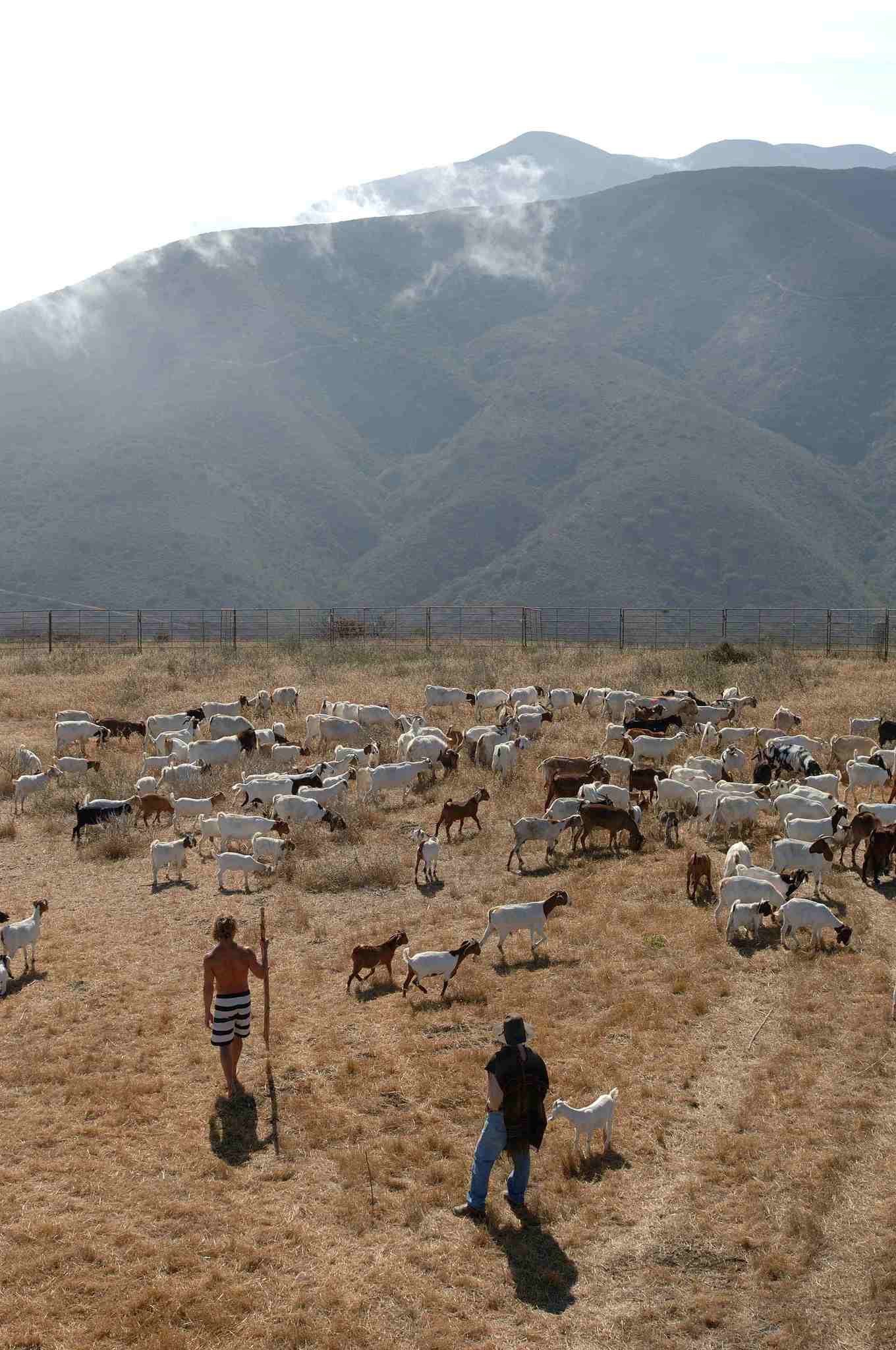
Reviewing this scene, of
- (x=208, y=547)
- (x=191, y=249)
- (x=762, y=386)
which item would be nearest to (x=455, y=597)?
(x=208, y=547)

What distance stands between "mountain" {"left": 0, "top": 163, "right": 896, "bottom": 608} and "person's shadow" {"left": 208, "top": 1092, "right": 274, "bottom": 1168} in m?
97.5

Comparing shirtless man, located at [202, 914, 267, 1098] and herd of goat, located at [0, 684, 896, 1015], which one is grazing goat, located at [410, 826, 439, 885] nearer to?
herd of goat, located at [0, 684, 896, 1015]

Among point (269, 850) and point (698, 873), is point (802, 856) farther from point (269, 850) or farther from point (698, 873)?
point (269, 850)

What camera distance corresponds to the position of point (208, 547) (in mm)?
115188

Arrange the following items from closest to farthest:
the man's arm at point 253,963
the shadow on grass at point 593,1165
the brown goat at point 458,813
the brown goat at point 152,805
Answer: the shadow on grass at point 593,1165 → the man's arm at point 253,963 → the brown goat at point 458,813 → the brown goat at point 152,805

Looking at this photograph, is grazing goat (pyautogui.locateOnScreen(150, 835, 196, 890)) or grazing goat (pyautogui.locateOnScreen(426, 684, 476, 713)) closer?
grazing goat (pyautogui.locateOnScreen(150, 835, 196, 890))

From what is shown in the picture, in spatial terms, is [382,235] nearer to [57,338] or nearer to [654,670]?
[57,338]

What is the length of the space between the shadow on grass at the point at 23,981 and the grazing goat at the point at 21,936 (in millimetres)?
116

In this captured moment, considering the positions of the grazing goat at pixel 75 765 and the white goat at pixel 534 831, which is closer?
the white goat at pixel 534 831

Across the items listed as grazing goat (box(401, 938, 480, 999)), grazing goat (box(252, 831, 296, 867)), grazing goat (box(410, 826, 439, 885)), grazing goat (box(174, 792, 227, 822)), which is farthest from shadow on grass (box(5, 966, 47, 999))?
grazing goat (box(174, 792, 227, 822))

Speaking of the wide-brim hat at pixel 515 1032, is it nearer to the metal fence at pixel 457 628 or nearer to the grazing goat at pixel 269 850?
the grazing goat at pixel 269 850

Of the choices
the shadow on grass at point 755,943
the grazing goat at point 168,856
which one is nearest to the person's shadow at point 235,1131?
the shadow on grass at point 755,943

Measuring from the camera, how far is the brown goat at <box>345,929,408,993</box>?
1345 centimetres

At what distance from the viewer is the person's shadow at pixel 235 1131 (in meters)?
10.1
